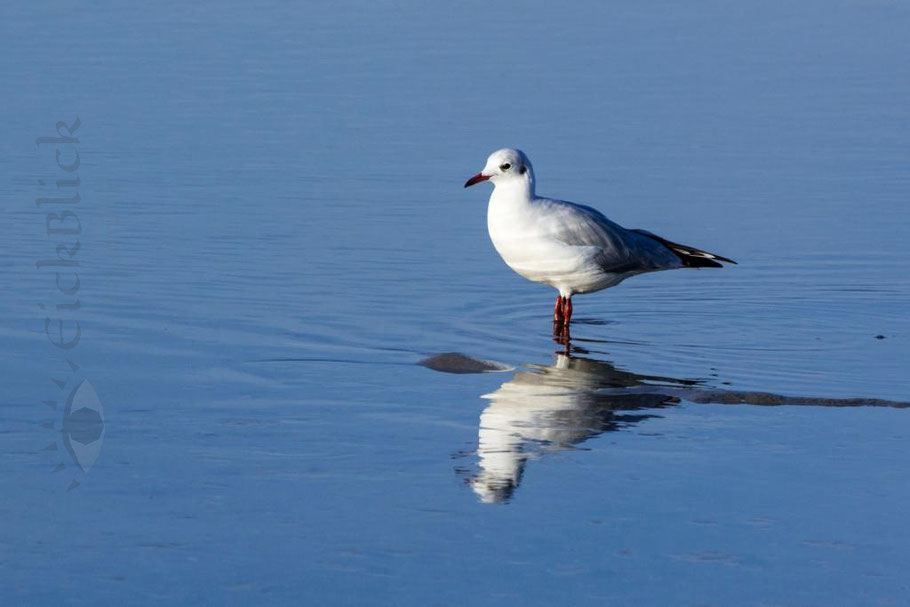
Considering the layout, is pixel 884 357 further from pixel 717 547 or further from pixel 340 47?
pixel 340 47

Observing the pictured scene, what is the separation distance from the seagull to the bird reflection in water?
991 millimetres

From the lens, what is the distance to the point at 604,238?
10.2m

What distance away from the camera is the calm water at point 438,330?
5.50 meters

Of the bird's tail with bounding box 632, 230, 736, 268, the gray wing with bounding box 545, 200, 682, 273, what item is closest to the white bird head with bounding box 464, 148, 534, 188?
the gray wing with bounding box 545, 200, 682, 273

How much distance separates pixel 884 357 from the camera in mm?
8945

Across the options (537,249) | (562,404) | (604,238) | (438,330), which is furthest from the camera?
(604,238)

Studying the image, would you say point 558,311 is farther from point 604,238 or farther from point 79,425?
point 79,425

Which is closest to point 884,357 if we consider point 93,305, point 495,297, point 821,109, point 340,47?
point 495,297

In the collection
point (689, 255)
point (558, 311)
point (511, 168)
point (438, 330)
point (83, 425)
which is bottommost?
point (83, 425)

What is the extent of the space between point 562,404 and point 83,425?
2.33 metres

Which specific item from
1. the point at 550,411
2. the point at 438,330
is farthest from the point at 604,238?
the point at 550,411

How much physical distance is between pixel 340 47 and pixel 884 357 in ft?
39.4

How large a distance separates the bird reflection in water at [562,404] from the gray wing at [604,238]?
1.15 metres

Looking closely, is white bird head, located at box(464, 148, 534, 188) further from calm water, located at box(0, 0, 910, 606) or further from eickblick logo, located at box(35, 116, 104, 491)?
eickblick logo, located at box(35, 116, 104, 491)
